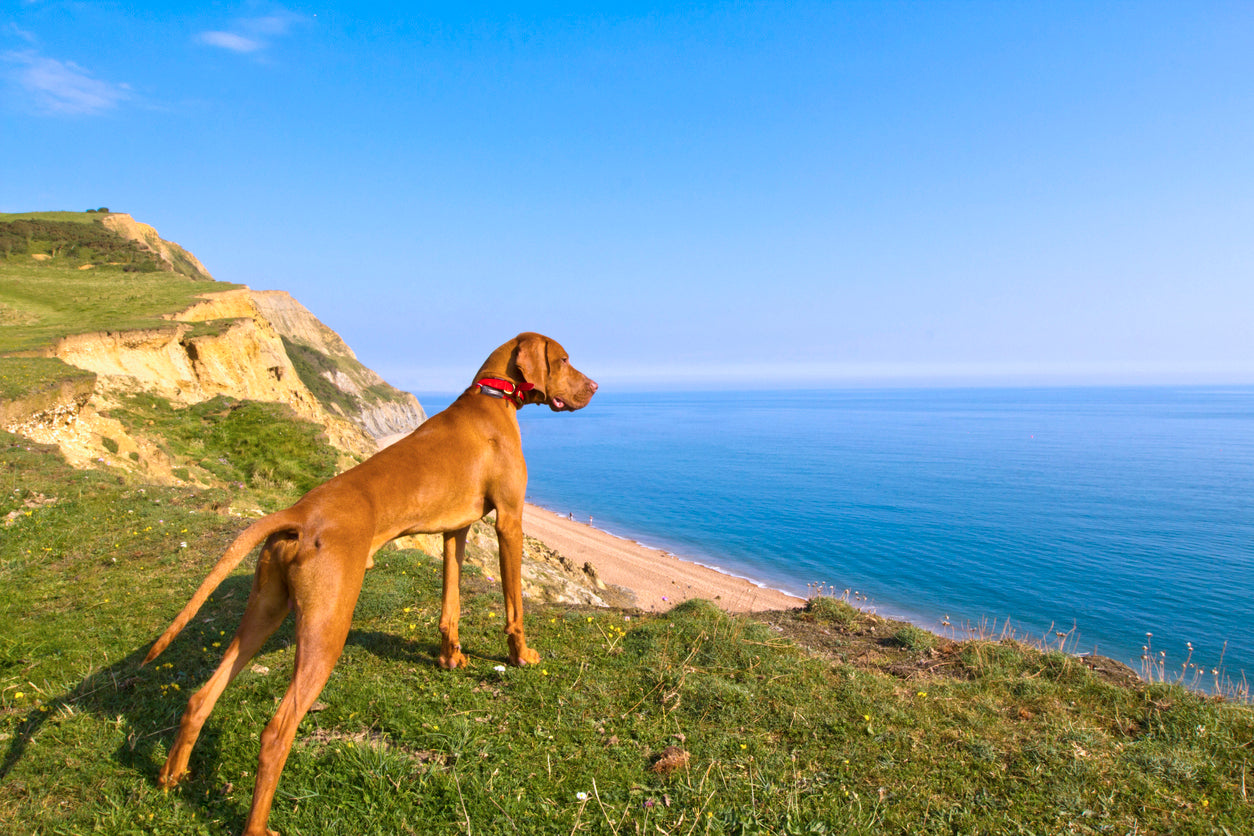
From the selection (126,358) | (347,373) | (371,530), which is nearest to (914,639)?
(371,530)

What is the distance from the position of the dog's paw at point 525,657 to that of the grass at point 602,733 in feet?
0.33

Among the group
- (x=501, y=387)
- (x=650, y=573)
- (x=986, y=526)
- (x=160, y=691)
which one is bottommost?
(x=650, y=573)

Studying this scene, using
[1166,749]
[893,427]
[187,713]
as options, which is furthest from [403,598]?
[893,427]

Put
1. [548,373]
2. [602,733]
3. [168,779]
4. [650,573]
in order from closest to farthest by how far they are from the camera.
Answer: [168,779], [602,733], [548,373], [650,573]

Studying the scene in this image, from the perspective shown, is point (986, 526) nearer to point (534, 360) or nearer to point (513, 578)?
point (513, 578)

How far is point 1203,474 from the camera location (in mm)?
58750

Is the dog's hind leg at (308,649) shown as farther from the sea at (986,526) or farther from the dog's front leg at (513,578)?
the sea at (986,526)

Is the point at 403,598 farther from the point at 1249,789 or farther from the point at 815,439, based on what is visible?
the point at 815,439

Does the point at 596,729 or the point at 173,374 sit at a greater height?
the point at 173,374

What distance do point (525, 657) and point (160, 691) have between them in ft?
8.93

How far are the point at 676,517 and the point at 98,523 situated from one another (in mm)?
40828

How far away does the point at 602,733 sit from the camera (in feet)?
14.2

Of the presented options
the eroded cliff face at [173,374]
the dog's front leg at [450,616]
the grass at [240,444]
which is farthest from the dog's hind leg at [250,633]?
the eroded cliff face at [173,374]

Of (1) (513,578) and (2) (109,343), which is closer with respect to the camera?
(1) (513,578)
